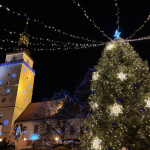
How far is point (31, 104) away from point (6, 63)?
8187 mm

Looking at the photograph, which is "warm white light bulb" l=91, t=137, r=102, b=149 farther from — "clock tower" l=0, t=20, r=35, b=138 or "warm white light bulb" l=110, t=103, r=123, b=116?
"clock tower" l=0, t=20, r=35, b=138

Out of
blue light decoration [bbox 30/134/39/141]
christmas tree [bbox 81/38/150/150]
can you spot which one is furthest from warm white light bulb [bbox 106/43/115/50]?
blue light decoration [bbox 30/134/39/141]

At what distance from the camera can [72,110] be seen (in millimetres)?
21500

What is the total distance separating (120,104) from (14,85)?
23346mm

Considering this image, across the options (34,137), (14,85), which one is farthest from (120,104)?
(14,85)

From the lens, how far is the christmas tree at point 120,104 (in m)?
5.76

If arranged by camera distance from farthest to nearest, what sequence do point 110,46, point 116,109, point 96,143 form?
point 110,46, point 96,143, point 116,109

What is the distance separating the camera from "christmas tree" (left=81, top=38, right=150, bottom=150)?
227 inches

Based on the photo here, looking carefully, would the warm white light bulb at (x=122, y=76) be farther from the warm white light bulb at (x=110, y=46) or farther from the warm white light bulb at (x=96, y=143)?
the warm white light bulb at (x=96, y=143)

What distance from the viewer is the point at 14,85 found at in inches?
1049

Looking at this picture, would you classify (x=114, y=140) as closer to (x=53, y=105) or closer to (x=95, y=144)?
(x=95, y=144)

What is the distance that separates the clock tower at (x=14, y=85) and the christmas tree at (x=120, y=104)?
21.3 meters

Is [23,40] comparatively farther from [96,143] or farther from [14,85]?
[96,143]

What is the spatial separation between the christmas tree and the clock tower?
21.3 m
